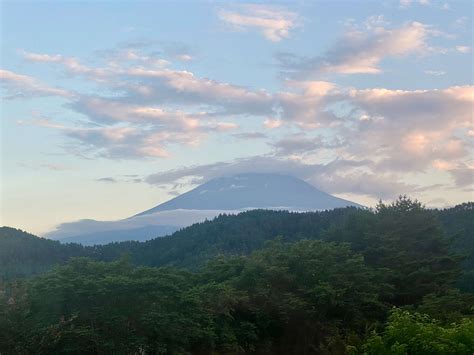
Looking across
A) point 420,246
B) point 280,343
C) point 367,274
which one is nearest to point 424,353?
point 280,343

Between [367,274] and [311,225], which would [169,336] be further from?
[311,225]

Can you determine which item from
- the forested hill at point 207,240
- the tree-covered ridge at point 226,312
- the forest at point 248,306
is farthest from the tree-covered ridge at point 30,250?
the tree-covered ridge at point 226,312

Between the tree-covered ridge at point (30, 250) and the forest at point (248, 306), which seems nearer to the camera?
the forest at point (248, 306)

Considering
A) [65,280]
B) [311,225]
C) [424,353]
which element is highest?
[311,225]

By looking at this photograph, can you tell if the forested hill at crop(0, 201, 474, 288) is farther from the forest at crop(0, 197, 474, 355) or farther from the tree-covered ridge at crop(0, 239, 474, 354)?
the tree-covered ridge at crop(0, 239, 474, 354)

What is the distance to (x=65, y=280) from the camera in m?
12.1

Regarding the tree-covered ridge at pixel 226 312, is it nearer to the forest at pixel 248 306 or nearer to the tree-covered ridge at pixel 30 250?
the forest at pixel 248 306

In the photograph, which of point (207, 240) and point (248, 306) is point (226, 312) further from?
point (207, 240)

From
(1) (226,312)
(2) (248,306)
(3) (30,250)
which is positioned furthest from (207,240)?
(1) (226,312)

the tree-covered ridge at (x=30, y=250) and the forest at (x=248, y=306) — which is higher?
the tree-covered ridge at (x=30, y=250)

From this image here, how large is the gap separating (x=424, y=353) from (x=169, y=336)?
6429 millimetres

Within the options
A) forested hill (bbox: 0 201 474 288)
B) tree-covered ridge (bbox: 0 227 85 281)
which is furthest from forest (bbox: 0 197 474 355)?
tree-covered ridge (bbox: 0 227 85 281)

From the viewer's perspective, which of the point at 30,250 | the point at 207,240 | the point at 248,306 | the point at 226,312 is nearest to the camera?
the point at 226,312

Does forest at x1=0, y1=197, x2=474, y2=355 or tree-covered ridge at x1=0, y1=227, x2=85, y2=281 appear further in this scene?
tree-covered ridge at x1=0, y1=227, x2=85, y2=281
